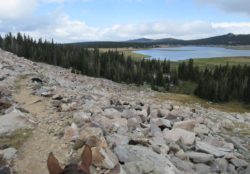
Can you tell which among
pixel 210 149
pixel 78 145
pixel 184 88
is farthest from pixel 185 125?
pixel 184 88

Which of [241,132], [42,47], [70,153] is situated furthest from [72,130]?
[42,47]

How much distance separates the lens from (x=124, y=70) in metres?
92.0

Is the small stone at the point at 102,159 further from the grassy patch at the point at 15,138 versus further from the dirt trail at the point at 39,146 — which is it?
the grassy patch at the point at 15,138

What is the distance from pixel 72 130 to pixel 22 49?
3225 inches

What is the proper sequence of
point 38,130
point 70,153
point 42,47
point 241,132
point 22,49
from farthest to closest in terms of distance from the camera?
1. point 42,47
2. point 22,49
3. point 241,132
4. point 38,130
5. point 70,153

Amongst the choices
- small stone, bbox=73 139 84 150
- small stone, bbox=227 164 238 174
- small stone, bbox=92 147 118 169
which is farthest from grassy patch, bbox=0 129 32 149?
small stone, bbox=227 164 238 174

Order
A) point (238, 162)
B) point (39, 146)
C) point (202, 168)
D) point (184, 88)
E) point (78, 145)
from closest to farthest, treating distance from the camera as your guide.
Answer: point (78, 145)
point (39, 146)
point (202, 168)
point (238, 162)
point (184, 88)

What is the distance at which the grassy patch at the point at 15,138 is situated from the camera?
1155 centimetres

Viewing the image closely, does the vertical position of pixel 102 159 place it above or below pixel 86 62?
above

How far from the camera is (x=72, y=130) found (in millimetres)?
11922

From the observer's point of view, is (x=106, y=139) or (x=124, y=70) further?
(x=124, y=70)

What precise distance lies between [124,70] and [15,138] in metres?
80.2

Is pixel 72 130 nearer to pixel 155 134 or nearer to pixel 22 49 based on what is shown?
pixel 155 134

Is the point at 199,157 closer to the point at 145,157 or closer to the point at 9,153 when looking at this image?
the point at 145,157
